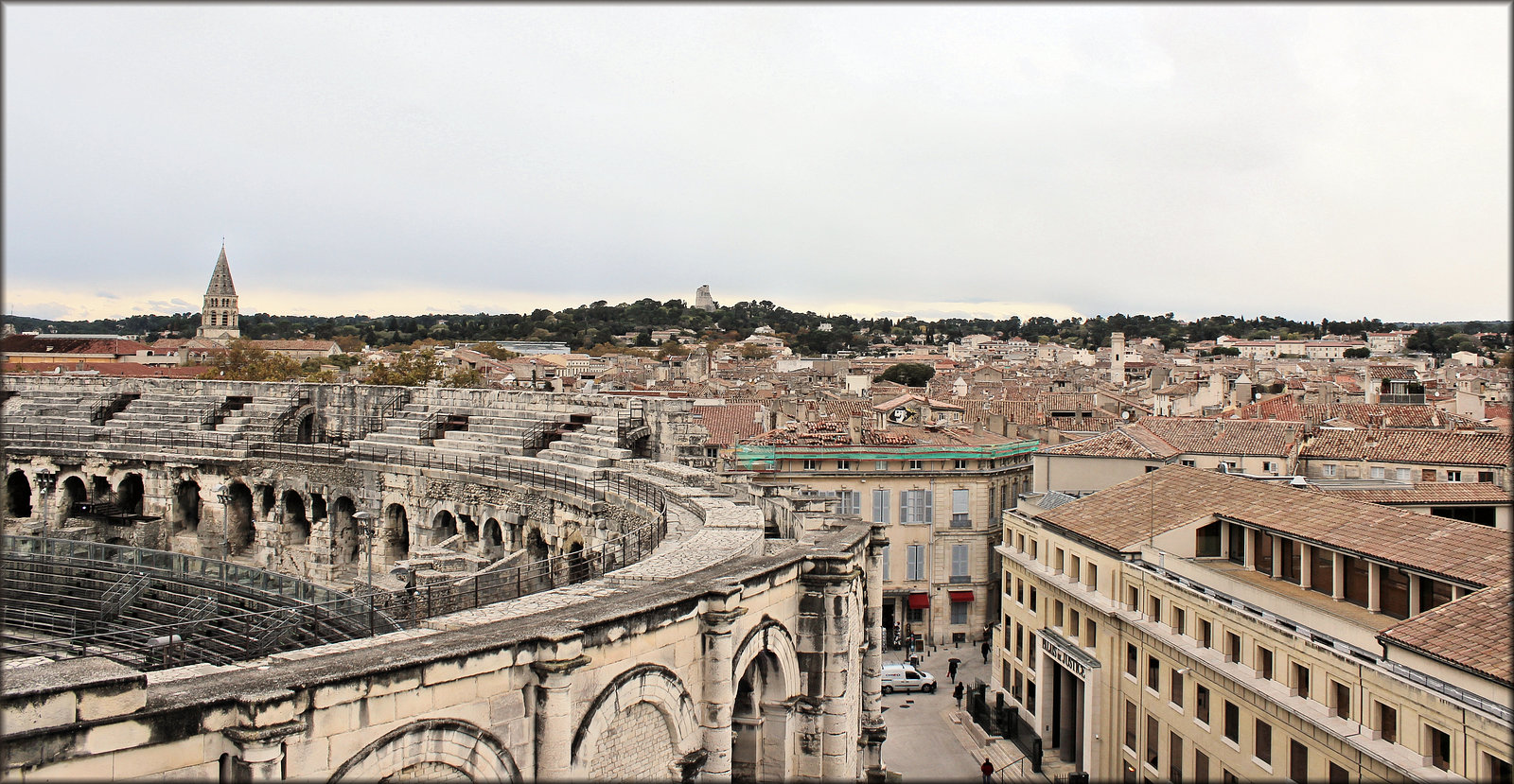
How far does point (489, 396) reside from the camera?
38.7 metres

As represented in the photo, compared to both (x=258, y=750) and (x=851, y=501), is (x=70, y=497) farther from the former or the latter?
(x=258, y=750)

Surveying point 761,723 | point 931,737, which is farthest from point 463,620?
point 931,737

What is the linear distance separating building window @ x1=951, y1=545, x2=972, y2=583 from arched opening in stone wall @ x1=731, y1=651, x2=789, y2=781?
24.3 m

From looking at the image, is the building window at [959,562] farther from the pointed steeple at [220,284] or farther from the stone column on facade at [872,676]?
the pointed steeple at [220,284]

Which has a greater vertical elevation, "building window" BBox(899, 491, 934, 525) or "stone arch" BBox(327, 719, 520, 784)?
"stone arch" BBox(327, 719, 520, 784)

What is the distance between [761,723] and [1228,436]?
2896cm

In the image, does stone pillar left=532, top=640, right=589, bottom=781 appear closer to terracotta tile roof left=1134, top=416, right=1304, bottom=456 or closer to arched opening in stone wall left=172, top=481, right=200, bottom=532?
terracotta tile roof left=1134, top=416, right=1304, bottom=456

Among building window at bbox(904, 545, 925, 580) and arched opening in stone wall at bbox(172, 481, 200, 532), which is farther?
building window at bbox(904, 545, 925, 580)

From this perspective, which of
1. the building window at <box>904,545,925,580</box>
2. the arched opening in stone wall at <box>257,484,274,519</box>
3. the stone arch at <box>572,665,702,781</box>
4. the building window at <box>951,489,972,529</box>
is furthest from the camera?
the building window at <box>951,489,972,529</box>

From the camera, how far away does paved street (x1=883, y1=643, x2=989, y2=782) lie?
25.5m

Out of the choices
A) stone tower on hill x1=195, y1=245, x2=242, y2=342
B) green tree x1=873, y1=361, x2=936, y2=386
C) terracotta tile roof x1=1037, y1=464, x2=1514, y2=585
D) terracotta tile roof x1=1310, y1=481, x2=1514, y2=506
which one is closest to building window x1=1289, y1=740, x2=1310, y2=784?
terracotta tile roof x1=1037, y1=464, x2=1514, y2=585

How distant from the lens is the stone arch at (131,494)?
3834cm

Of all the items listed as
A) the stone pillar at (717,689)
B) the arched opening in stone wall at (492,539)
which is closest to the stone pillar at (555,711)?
the stone pillar at (717,689)

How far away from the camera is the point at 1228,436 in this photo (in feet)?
126
